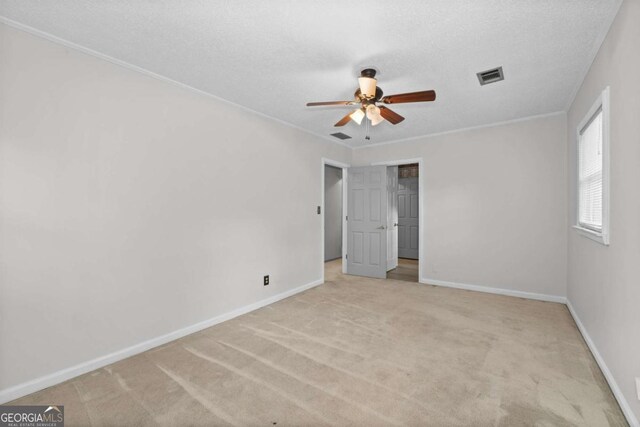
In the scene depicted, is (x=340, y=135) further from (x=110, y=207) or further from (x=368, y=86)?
(x=110, y=207)

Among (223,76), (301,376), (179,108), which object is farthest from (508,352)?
(179,108)

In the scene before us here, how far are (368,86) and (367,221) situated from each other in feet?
10.8

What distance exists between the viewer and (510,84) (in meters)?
2.94

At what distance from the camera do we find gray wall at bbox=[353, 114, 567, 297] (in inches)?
153

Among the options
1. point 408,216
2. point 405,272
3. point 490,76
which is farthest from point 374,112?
point 408,216

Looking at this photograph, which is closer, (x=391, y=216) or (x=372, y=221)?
(x=372, y=221)

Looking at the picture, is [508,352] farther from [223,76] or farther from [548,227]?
[223,76]

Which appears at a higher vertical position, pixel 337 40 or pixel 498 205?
pixel 337 40

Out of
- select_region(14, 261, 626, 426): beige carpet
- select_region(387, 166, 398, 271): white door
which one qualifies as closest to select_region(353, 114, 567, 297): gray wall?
select_region(387, 166, 398, 271): white door

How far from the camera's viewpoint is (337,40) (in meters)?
2.18

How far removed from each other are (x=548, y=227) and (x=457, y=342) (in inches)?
95.2

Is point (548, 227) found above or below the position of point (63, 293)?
above

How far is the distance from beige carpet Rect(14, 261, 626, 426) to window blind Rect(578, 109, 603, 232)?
3.85 feet

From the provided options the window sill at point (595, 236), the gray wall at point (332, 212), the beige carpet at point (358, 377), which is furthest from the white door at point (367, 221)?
the window sill at point (595, 236)
